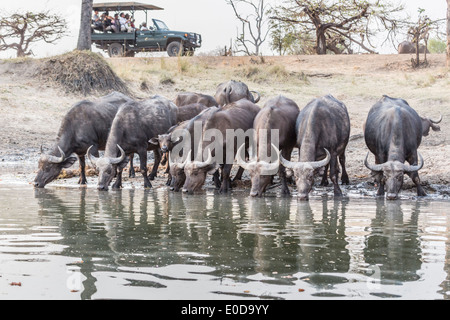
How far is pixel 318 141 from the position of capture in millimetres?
12320

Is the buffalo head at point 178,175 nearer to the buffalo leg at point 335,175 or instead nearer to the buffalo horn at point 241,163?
the buffalo horn at point 241,163

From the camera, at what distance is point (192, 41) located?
34.7m

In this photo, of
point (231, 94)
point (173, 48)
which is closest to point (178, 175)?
point (231, 94)

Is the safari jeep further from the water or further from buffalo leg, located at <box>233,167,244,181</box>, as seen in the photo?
the water

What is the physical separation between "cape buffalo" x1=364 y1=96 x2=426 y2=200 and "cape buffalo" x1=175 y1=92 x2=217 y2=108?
4948mm

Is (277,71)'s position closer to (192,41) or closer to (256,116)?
(192,41)

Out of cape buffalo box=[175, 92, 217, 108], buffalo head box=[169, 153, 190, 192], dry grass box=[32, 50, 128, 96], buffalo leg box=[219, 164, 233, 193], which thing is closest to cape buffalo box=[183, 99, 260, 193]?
buffalo leg box=[219, 164, 233, 193]

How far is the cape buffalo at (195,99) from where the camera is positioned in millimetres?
17141

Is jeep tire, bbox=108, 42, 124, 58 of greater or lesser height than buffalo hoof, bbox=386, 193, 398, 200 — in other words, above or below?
above

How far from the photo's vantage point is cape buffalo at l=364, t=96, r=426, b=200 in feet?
38.8

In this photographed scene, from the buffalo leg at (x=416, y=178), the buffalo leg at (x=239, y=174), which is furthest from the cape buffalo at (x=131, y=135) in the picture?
the buffalo leg at (x=416, y=178)

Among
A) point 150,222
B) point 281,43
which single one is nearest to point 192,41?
point 281,43

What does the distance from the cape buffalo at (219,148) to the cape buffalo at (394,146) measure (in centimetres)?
235
